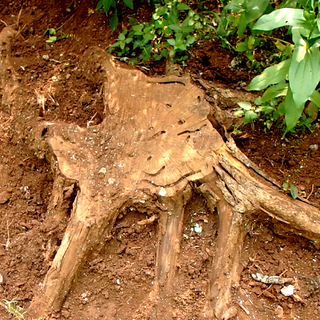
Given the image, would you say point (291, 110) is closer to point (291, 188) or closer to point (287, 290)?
point (291, 188)

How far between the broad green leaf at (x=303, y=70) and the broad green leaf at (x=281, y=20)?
5cm

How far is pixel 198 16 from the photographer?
2.80 meters

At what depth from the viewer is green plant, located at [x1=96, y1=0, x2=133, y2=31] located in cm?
280

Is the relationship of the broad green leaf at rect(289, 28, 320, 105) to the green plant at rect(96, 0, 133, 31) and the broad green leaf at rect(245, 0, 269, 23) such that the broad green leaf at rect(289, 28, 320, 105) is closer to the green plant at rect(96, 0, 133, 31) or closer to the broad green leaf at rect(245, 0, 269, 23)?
the broad green leaf at rect(245, 0, 269, 23)

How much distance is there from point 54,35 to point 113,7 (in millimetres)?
540

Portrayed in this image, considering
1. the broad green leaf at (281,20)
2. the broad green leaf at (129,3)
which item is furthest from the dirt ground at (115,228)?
the broad green leaf at (281,20)

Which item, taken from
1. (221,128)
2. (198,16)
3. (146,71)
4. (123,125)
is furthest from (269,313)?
(198,16)

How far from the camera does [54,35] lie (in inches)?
125

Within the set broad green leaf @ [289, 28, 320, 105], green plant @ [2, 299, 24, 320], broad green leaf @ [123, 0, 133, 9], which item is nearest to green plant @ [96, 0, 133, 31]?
broad green leaf @ [123, 0, 133, 9]

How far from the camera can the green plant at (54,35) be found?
3.14 metres

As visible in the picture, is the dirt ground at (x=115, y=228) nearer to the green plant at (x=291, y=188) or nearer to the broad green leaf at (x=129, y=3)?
the green plant at (x=291, y=188)

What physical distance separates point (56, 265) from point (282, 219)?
4.38 feet

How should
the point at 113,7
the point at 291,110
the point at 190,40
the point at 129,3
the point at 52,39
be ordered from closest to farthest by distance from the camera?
the point at 291,110 → the point at 190,40 → the point at 129,3 → the point at 113,7 → the point at 52,39

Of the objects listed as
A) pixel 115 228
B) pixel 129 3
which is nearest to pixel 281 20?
pixel 129 3
